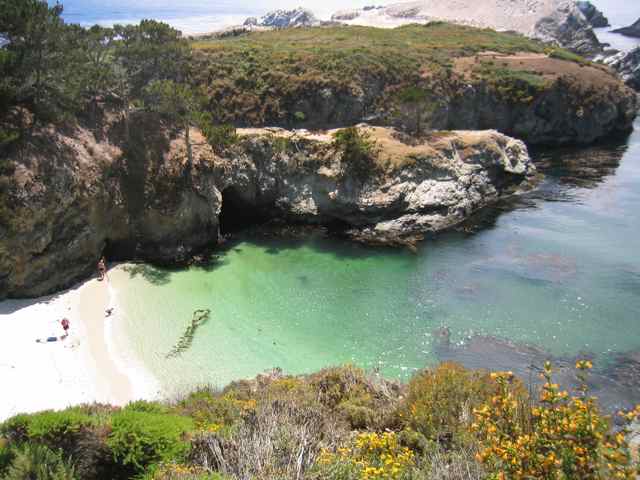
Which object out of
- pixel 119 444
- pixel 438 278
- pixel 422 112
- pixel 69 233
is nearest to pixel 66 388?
pixel 119 444

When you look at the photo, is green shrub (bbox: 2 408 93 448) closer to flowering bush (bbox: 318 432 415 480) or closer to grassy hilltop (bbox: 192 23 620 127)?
flowering bush (bbox: 318 432 415 480)

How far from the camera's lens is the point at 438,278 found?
3238cm

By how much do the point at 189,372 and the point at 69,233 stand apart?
14128 millimetres

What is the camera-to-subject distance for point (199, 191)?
119ft

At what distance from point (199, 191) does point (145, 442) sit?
25449 millimetres

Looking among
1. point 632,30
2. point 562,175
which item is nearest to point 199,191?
point 562,175

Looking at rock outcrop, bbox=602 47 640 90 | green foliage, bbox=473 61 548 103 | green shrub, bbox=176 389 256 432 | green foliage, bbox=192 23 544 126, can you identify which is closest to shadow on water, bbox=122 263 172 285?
green shrub, bbox=176 389 256 432

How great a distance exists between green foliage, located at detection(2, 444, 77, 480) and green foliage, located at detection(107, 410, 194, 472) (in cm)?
124

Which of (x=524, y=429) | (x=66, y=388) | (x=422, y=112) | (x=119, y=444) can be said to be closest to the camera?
(x=524, y=429)

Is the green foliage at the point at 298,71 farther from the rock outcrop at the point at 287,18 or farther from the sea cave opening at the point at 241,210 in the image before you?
the rock outcrop at the point at 287,18

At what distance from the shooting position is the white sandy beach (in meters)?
20.7

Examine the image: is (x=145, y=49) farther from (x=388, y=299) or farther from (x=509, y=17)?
(x=509, y=17)

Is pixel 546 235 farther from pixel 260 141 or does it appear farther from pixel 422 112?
pixel 260 141

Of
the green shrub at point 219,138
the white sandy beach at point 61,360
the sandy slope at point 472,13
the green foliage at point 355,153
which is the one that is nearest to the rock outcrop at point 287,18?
the sandy slope at point 472,13
